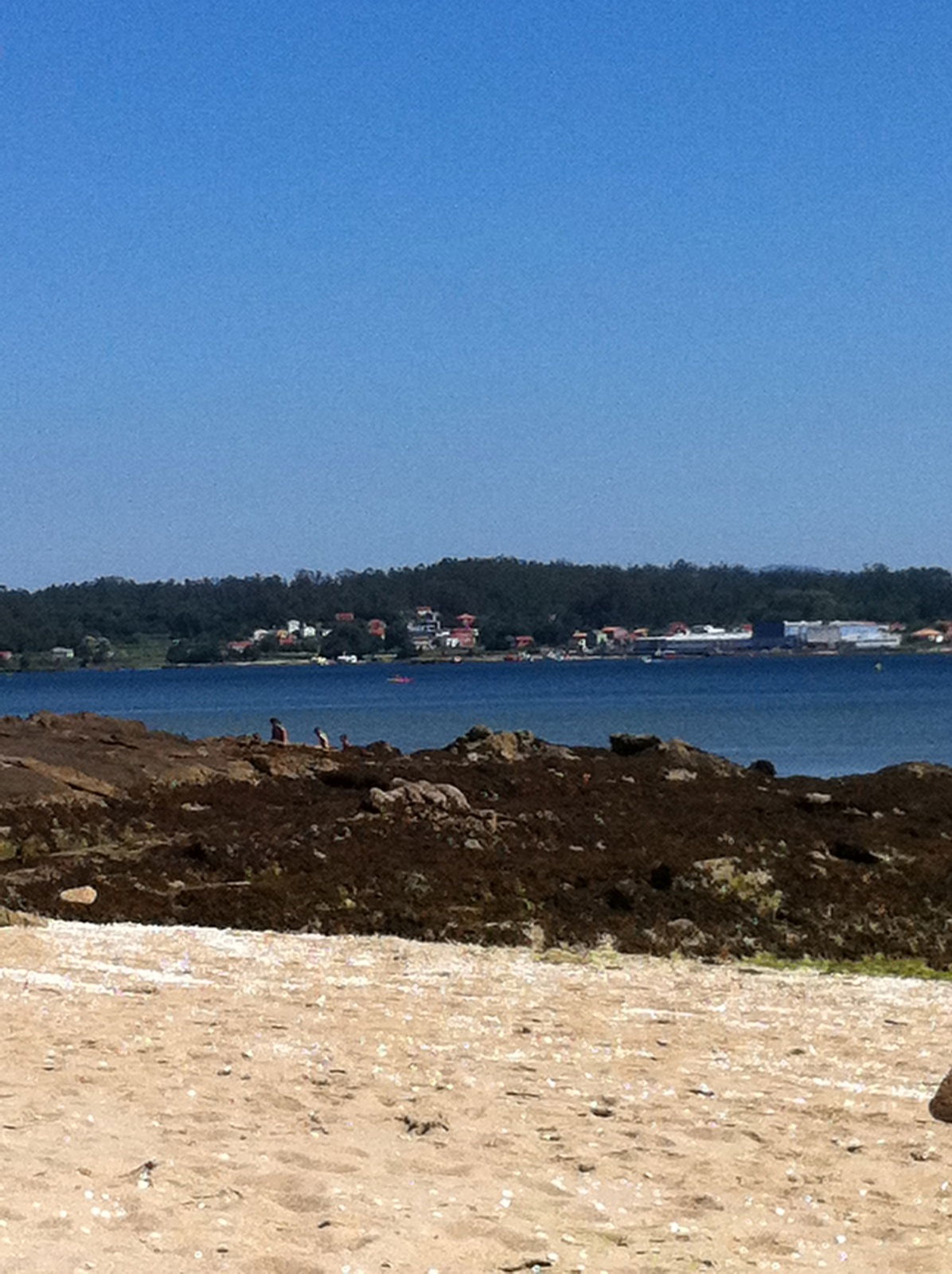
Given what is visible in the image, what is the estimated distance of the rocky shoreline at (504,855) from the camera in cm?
1930

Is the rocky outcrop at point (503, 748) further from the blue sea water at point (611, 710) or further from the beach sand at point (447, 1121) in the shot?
the blue sea water at point (611, 710)

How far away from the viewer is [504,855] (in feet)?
75.0

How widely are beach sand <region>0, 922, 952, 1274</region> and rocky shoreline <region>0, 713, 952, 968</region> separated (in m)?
3.18

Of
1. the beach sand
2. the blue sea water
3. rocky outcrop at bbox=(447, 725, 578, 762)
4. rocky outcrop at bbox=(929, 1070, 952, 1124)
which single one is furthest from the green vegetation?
the blue sea water

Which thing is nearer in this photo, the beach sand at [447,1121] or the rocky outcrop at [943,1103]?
the beach sand at [447,1121]

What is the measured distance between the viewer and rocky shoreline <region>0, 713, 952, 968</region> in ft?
63.3

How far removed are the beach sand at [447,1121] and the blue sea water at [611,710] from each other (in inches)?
2054

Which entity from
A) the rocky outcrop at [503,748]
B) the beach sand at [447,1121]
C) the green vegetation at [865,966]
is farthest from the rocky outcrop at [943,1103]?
the rocky outcrop at [503,748]

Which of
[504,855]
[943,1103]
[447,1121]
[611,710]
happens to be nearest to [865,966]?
[504,855]

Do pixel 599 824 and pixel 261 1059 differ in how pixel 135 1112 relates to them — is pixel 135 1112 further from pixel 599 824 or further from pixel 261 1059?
pixel 599 824

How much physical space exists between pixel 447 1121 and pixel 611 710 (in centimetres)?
11215

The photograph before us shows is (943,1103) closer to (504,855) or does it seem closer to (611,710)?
(504,855)

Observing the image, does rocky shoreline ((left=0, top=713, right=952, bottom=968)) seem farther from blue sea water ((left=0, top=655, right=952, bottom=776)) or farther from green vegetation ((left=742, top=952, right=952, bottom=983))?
blue sea water ((left=0, top=655, right=952, bottom=776))

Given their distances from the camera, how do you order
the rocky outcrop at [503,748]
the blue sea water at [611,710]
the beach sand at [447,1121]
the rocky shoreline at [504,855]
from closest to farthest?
the beach sand at [447,1121]
the rocky shoreline at [504,855]
the rocky outcrop at [503,748]
the blue sea water at [611,710]
